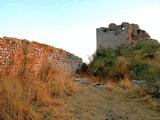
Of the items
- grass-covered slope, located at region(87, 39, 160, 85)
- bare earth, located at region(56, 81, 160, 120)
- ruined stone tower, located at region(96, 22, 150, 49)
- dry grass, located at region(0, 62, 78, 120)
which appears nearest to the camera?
dry grass, located at region(0, 62, 78, 120)

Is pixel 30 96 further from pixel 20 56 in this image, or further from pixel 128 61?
pixel 128 61

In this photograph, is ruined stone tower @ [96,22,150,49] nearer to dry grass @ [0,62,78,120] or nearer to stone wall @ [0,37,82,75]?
stone wall @ [0,37,82,75]

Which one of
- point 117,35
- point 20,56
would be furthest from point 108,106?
point 117,35

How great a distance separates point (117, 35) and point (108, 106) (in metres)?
16.0

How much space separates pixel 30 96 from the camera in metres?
8.33

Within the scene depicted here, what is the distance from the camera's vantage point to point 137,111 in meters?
9.46

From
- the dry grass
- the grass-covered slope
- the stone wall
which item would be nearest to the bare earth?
the dry grass

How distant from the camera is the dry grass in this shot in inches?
293

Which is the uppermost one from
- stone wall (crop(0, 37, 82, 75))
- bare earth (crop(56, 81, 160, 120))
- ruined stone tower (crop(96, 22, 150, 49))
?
ruined stone tower (crop(96, 22, 150, 49))

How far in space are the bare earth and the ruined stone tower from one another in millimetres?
13321

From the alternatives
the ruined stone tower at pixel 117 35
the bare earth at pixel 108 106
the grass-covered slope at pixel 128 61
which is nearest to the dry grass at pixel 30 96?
the bare earth at pixel 108 106

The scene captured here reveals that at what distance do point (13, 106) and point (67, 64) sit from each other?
8.29 m

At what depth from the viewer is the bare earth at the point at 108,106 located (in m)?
8.70

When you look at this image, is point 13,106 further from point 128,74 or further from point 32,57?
point 128,74
